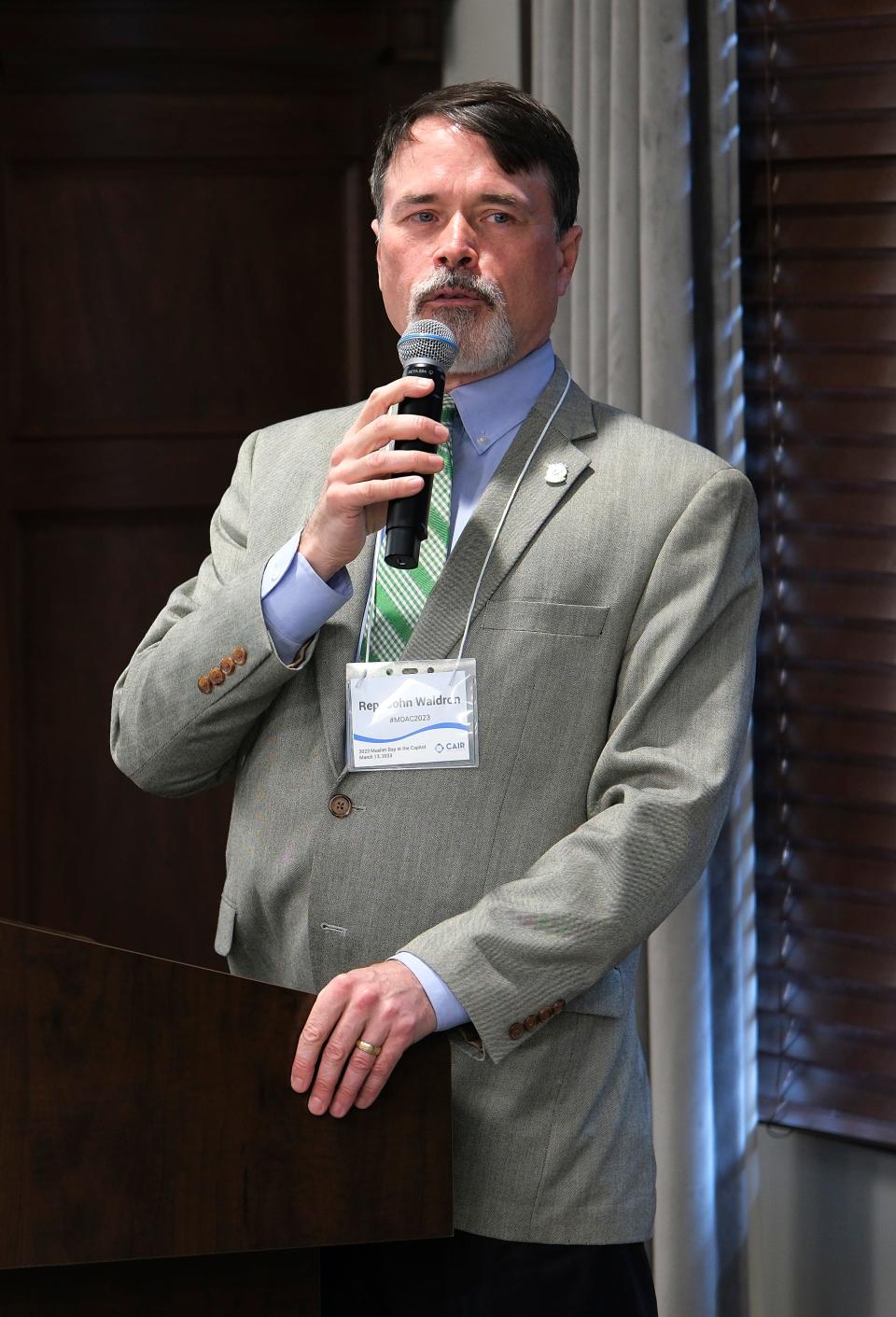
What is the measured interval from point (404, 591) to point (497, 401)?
0.23m

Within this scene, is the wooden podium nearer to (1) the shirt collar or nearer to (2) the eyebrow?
(1) the shirt collar

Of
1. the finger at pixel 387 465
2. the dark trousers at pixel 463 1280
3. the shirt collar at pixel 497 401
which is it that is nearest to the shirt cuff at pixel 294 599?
the finger at pixel 387 465

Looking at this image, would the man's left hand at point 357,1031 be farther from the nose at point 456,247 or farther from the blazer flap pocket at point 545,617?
the nose at point 456,247

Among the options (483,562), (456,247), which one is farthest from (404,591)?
(456,247)

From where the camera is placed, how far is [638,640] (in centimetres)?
149

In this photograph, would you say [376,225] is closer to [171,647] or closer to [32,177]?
[171,647]

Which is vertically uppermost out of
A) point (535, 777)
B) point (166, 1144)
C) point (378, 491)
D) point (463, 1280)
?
point (378, 491)

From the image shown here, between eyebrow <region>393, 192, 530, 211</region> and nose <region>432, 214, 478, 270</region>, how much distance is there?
35 mm

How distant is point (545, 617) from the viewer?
4.95ft

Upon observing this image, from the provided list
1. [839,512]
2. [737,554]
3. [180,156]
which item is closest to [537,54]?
[180,156]

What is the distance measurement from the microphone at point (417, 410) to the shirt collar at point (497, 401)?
12 cm

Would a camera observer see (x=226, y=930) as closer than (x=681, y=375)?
Yes

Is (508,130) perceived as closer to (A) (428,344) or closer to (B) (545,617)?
(A) (428,344)

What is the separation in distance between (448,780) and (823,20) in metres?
1.45
